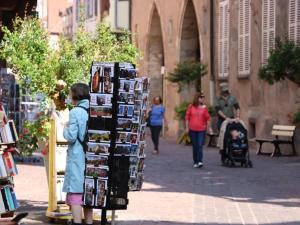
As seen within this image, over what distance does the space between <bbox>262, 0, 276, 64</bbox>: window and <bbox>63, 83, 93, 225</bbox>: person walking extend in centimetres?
1617

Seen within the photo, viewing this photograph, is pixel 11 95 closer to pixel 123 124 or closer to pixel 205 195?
pixel 205 195

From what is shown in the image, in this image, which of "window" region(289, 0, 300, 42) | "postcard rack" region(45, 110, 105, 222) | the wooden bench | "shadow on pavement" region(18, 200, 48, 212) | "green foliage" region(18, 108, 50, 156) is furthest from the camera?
the wooden bench

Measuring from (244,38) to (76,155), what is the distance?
18961 mm

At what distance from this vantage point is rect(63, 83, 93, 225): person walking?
965 cm

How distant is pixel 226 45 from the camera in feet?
98.9

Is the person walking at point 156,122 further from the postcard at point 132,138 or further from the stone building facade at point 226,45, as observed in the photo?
the postcard at point 132,138

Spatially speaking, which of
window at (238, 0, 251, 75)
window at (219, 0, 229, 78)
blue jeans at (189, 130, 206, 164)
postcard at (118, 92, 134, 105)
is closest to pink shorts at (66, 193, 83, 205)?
postcard at (118, 92, 134, 105)

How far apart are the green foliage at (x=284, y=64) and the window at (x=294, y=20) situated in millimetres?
1803

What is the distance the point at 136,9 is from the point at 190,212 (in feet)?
108

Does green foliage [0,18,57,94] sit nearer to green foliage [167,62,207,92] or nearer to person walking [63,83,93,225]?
person walking [63,83,93,225]

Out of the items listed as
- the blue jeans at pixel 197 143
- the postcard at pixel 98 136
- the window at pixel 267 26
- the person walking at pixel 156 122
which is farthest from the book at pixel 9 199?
the window at pixel 267 26

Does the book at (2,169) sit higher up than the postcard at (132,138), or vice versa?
the postcard at (132,138)

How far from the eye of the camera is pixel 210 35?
104 ft

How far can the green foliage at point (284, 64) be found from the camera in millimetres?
21375
